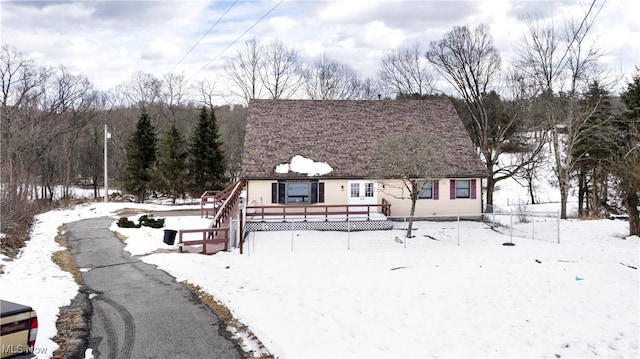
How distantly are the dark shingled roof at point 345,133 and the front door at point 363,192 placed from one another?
1.82ft

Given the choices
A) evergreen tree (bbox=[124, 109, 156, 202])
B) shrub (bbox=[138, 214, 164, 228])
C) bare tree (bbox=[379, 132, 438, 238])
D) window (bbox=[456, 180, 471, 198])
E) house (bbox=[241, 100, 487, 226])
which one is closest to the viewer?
bare tree (bbox=[379, 132, 438, 238])

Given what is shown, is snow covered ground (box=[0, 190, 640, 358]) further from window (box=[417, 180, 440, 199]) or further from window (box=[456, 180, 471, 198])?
window (box=[456, 180, 471, 198])

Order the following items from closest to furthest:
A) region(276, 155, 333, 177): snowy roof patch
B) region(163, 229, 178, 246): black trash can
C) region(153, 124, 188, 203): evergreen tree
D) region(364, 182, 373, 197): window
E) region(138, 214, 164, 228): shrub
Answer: region(163, 229, 178, 246): black trash can < region(138, 214, 164, 228): shrub < region(276, 155, 333, 177): snowy roof patch < region(364, 182, 373, 197): window < region(153, 124, 188, 203): evergreen tree

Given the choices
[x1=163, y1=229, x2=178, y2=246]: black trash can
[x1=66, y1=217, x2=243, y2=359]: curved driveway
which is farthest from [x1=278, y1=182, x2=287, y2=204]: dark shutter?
[x1=66, y1=217, x2=243, y2=359]: curved driveway

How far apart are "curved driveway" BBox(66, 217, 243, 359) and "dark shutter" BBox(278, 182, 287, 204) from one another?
1095 cm

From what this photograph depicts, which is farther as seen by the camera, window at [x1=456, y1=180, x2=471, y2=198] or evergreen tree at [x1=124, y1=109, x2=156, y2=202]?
evergreen tree at [x1=124, y1=109, x2=156, y2=202]

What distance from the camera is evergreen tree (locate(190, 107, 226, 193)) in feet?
134

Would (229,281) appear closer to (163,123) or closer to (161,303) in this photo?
(161,303)

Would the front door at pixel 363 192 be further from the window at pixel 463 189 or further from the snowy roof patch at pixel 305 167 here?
the window at pixel 463 189

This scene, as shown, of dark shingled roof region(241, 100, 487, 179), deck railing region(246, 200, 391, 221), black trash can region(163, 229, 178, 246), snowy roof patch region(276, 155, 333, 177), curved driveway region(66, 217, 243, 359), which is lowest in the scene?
curved driveway region(66, 217, 243, 359)

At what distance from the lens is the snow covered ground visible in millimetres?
8688

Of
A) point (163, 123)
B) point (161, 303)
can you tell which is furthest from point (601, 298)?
point (163, 123)

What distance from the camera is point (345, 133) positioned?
29.2 m

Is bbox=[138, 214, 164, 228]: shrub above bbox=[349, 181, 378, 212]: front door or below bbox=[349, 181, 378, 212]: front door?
below
